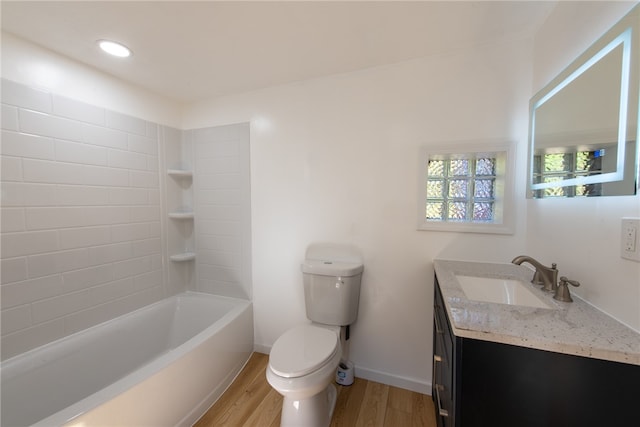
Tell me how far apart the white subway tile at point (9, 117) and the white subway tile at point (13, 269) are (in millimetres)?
705

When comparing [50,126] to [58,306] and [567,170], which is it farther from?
[567,170]

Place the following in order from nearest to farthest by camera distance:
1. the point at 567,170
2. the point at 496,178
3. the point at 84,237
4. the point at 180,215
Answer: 1. the point at 567,170
2. the point at 496,178
3. the point at 84,237
4. the point at 180,215

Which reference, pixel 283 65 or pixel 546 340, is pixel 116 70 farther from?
pixel 546 340

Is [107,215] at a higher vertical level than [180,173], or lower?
lower

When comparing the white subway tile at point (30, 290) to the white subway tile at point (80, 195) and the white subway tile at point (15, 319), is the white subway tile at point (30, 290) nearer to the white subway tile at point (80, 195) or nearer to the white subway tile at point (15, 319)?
the white subway tile at point (15, 319)

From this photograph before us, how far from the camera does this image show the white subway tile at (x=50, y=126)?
136cm

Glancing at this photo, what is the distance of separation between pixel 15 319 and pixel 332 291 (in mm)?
1754

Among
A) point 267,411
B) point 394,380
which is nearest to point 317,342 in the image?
point 267,411

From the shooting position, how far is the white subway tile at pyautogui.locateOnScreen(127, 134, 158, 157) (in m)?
1.87

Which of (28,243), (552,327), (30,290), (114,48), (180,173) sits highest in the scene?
(114,48)

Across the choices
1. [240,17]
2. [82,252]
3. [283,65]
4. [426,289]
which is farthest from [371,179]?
[82,252]

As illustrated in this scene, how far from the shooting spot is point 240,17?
121 centimetres

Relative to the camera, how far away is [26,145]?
1368 millimetres

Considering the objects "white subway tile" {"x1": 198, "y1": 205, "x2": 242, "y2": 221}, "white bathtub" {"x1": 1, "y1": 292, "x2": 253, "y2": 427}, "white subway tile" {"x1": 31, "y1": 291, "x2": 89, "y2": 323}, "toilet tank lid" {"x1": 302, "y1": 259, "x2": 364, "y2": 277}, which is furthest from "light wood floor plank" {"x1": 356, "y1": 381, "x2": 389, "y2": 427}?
"white subway tile" {"x1": 31, "y1": 291, "x2": 89, "y2": 323}
